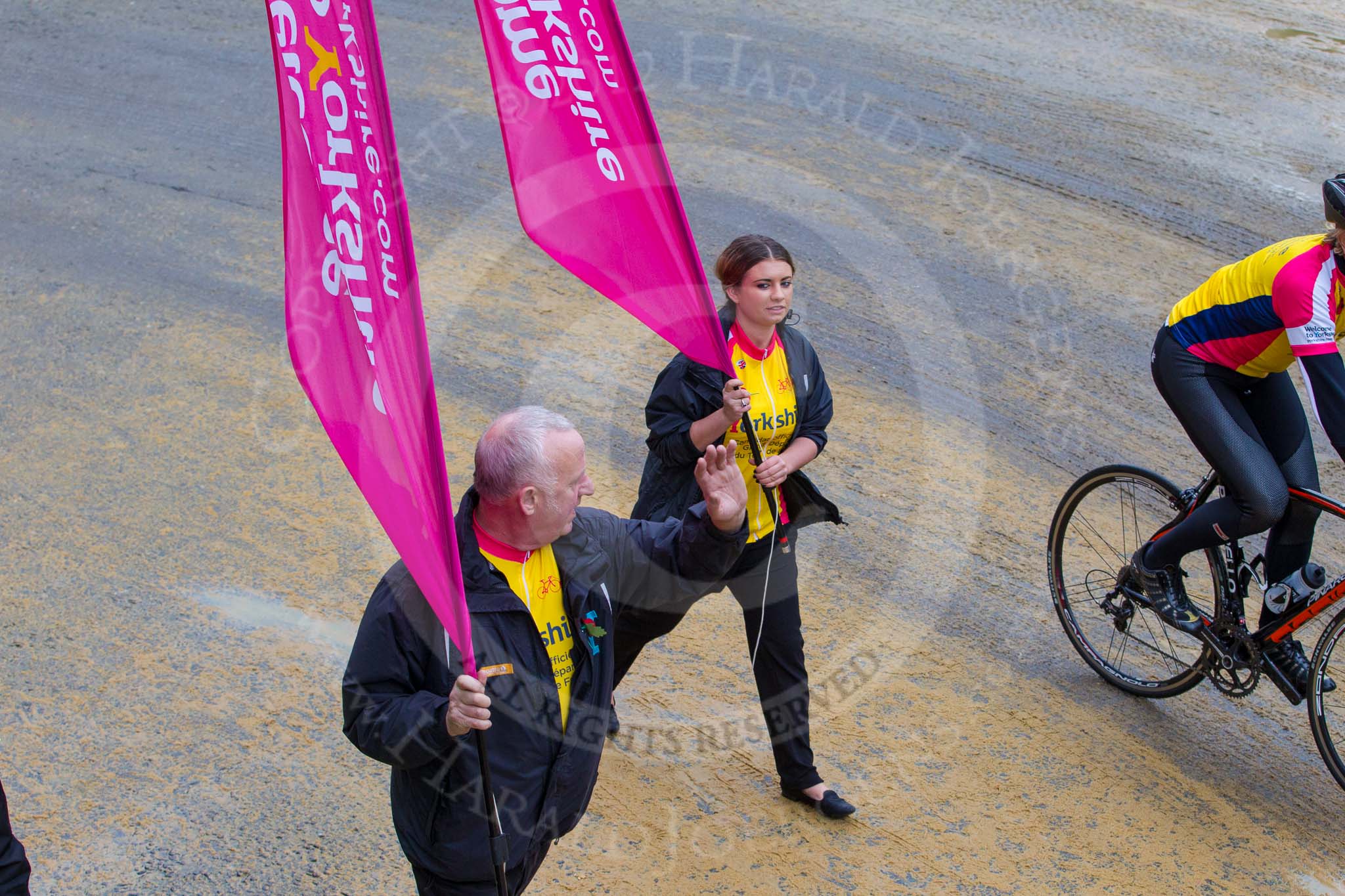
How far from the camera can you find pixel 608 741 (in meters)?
4.96

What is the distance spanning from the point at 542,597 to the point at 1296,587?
10.0 feet

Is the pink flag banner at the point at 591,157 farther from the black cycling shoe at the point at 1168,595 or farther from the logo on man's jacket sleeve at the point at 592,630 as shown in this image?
the black cycling shoe at the point at 1168,595

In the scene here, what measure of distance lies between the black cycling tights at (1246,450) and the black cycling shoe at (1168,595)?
242mm

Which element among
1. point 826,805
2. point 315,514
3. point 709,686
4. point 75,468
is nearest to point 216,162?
point 75,468

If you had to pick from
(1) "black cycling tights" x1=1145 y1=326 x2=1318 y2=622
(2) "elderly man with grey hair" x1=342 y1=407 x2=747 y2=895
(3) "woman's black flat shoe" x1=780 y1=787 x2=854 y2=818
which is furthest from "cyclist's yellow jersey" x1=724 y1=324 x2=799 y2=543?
(1) "black cycling tights" x1=1145 y1=326 x2=1318 y2=622

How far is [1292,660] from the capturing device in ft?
15.4

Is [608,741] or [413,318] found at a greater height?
[413,318]

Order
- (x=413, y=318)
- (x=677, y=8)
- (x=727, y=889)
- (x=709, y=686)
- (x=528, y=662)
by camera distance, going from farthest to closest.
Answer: (x=677, y=8) < (x=709, y=686) < (x=727, y=889) < (x=528, y=662) < (x=413, y=318)

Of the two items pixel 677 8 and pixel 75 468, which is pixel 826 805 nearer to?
pixel 75 468

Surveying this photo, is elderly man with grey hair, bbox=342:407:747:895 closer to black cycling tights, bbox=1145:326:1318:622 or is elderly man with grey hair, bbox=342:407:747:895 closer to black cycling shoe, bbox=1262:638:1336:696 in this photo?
black cycling tights, bbox=1145:326:1318:622

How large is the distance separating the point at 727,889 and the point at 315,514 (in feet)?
9.84

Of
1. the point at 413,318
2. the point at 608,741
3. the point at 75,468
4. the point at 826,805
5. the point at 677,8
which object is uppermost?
the point at 413,318

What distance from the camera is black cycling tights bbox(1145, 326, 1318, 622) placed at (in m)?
4.59

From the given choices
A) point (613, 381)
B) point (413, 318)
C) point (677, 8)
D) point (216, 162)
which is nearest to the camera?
point (413, 318)
